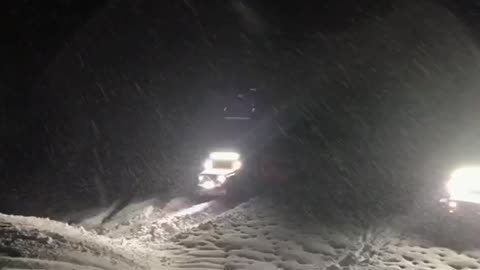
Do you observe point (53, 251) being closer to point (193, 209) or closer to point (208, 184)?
point (193, 209)

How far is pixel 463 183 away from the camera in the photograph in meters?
10.5

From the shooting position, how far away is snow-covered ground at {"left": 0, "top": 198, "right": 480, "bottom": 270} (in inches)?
265

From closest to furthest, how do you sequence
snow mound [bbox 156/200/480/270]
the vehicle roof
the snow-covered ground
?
the snow-covered ground
snow mound [bbox 156/200/480/270]
the vehicle roof

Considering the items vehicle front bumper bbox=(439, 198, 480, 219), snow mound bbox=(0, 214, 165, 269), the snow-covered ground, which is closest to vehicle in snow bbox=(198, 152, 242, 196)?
the snow-covered ground

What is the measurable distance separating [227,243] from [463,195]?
525cm

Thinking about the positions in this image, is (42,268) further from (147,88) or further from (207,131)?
(147,88)

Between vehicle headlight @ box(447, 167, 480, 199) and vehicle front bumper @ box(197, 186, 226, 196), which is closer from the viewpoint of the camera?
vehicle headlight @ box(447, 167, 480, 199)

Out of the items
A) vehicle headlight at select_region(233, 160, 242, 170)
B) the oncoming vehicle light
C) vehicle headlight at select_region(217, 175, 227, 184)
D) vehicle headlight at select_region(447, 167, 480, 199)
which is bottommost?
vehicle headlight at select_region(447, 167, 480, 199)

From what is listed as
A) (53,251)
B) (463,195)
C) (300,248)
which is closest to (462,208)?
(463,195)

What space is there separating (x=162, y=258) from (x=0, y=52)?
34191 millimetres

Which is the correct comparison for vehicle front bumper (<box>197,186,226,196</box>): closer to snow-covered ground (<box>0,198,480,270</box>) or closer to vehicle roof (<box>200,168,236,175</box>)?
vehicle roof (<box>200,168,236,175</box>)

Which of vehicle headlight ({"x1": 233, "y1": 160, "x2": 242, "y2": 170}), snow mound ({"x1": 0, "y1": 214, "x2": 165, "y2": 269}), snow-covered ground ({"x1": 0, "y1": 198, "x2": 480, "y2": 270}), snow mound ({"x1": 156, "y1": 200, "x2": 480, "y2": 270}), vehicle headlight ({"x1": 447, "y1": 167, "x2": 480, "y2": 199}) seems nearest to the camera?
snow mound ({"x1": 0, "y1": 214, "x2": 165, "y2": 269})

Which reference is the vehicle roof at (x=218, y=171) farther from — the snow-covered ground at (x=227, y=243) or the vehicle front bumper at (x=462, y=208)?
the vehicle front bumper at (x=462, y=208)

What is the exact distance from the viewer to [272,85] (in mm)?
34125
